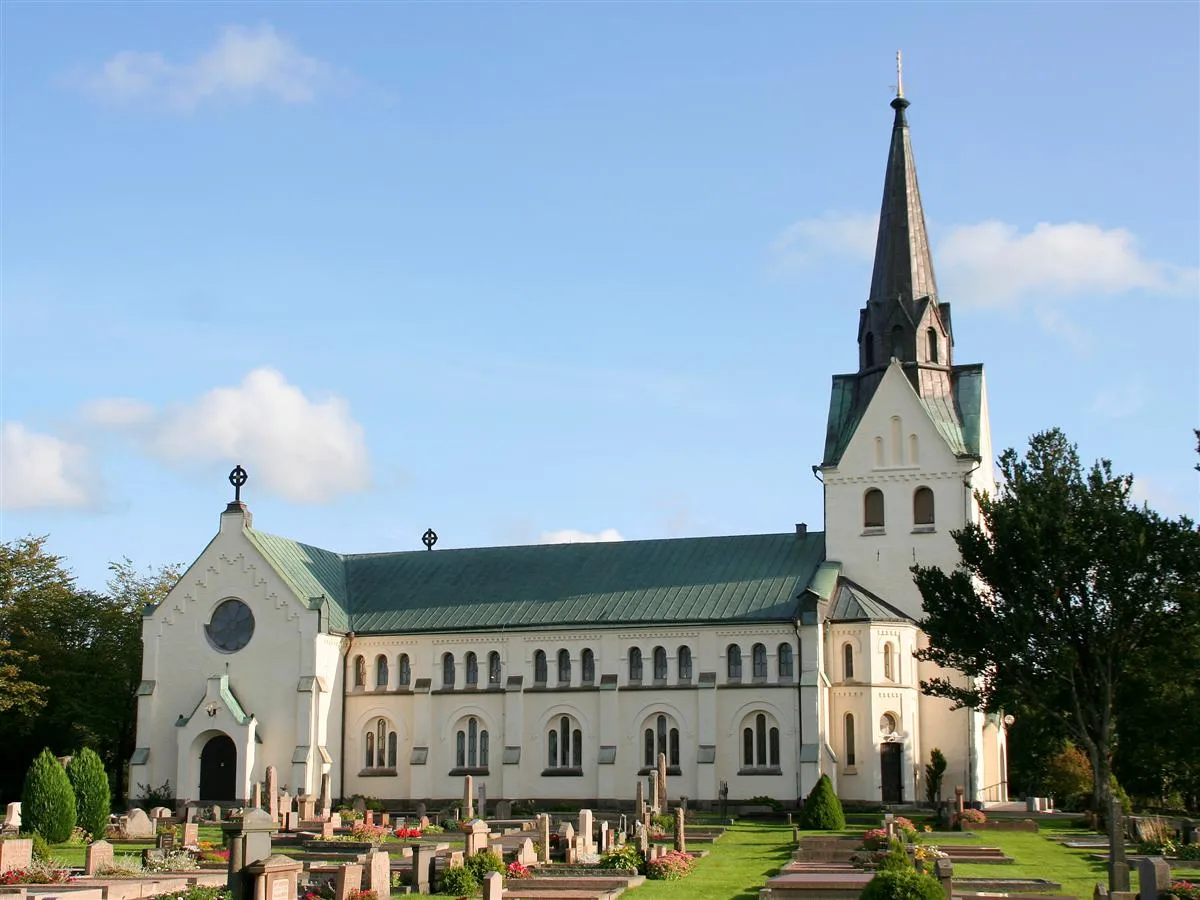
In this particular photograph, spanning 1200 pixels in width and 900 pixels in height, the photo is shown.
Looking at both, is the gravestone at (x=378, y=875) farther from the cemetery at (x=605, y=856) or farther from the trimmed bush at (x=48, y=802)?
the trimmed bush at (x=48, y=802)

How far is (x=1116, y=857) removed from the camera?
2945cm

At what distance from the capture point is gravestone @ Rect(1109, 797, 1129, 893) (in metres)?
26.0

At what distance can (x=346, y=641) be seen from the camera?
59094mm

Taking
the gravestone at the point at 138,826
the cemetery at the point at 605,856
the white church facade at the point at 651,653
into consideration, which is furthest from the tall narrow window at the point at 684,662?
the gravestone at the point at 138,826

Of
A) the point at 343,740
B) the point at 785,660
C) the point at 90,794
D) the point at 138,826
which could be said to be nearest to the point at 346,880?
the point at 90,794

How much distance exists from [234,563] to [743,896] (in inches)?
1357

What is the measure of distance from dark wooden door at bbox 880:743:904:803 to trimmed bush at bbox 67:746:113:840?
25.9 m

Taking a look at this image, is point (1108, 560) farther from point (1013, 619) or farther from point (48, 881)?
point (48, 881)

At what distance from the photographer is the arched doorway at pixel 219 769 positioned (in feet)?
183

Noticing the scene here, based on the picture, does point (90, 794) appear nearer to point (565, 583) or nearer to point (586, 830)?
point (586, 830)

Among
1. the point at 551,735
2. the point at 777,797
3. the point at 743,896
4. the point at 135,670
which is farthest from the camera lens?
the point at 135,670

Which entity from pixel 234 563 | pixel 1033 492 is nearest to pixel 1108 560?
pixel 1033 492

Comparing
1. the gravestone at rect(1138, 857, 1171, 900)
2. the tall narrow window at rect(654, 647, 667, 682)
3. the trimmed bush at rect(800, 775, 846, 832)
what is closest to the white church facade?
the tall narrow window at rect(654, 647, 667, 682)

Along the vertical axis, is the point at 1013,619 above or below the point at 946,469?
below
